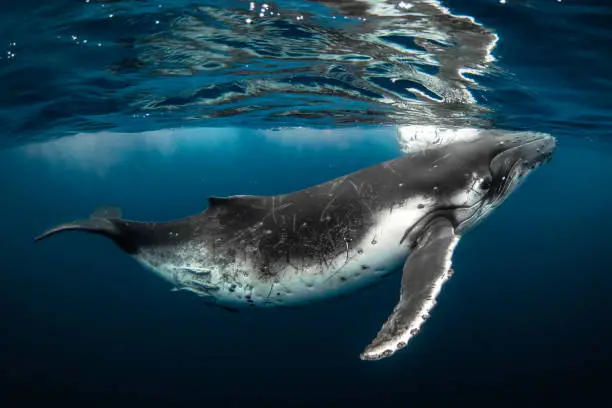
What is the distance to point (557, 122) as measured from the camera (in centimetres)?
1571

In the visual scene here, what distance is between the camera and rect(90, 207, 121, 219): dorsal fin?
18.6 feet

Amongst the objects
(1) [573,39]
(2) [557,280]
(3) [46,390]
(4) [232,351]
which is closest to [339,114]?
(1) [573,39]

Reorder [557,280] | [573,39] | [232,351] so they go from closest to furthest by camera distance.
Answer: [573,39], [232,351], [557,280]

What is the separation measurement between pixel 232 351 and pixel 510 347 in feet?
39.4

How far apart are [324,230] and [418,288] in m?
1.39

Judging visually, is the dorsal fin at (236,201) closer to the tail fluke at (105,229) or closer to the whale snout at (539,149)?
the tail fluke at (105,229)

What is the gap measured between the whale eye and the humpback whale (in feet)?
0.06

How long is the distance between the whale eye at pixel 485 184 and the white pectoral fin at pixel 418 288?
0.89 meters

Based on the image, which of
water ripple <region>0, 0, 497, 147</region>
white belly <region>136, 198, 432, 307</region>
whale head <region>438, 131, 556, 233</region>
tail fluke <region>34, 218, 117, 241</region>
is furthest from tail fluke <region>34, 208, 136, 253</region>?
whale head <region>438, 131, 556, 233</region>

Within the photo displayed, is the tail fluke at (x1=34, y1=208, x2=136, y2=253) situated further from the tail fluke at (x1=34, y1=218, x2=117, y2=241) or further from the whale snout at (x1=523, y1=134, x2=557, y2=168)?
the whale snout at (x1=523, y1=134, x2=557, y2=168)

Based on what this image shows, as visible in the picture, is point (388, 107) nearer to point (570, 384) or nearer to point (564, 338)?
point (570, 384)

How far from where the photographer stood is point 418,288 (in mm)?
3482

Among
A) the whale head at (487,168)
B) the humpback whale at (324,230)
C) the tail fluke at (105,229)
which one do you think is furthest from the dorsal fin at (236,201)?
the whale head at (487,168)

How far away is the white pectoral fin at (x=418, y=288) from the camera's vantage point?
3090 mm
